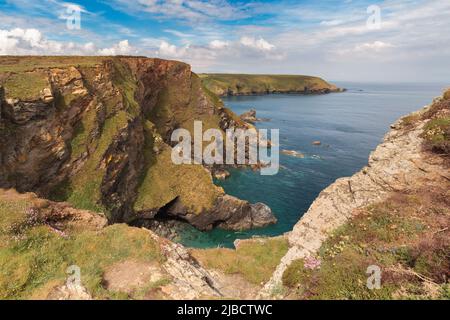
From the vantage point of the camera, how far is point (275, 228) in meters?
56.3

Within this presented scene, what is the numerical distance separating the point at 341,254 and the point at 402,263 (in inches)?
122

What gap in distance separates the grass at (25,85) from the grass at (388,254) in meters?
44.4

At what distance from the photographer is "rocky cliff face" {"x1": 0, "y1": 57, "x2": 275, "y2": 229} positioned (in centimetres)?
4162

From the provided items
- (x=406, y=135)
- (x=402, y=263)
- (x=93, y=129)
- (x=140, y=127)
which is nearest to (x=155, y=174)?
(x=140, y=127)

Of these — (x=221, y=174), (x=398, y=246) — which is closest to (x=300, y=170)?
(x=221, y=174)

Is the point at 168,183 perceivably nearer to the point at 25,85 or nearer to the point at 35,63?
the point at 25,85

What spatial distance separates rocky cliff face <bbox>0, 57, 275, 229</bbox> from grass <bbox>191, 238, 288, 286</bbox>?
28738 mm

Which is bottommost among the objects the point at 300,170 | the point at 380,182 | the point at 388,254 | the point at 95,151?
the point at 300,170

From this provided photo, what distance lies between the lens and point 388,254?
15727 millimetres

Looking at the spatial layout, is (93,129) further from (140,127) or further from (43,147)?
(140,127)

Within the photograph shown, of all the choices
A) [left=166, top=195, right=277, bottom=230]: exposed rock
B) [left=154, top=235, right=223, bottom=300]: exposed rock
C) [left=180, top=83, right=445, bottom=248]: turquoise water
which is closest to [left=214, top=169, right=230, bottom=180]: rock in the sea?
[left=180, top=83, right=445, bottom=248]: turquoise water

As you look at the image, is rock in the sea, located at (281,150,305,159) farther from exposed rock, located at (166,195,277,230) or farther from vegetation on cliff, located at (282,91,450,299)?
vegetation on cliff, located at (282,91,450,299)

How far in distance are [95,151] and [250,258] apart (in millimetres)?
37477
